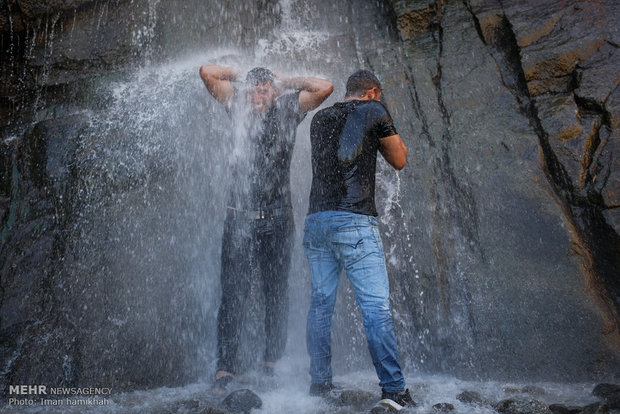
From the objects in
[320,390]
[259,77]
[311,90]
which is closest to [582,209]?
[311,90]

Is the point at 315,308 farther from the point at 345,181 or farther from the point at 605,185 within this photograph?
the point at 605,185

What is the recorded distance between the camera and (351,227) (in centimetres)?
278

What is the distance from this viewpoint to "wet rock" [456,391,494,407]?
9.31 feet

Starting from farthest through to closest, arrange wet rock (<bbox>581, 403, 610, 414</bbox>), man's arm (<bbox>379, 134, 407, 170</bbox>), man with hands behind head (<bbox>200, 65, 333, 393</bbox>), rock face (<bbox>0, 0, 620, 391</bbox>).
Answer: rock face (<bbox>0, 0, 620, 391</bbox>), man with hands behind head (<bbox>200, 65, 333, 393</bbox>), man's arm (<bbox>379, 134, 407, 170</bbox>), wet rock (<bbox>581, 403, 610, 414</bbox>)

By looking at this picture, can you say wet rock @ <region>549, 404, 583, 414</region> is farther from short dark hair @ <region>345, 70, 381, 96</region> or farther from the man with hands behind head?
short dark hair @ <region>345, 70, 381, 96</region>

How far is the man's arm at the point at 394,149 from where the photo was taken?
289 cm

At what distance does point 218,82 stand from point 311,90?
826 millimetres

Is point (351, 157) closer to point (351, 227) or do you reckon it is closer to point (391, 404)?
point (351, 227)

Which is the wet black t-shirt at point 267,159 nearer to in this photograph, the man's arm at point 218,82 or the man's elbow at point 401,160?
the man's arm at point 218,82

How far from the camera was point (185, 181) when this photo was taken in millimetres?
4941

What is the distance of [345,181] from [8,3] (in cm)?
590

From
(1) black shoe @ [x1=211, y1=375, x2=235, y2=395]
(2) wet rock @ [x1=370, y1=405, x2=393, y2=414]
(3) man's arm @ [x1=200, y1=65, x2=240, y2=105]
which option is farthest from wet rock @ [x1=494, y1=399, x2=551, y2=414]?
(3) man's arm @ [x1=200, y1=65, x2=240, y2=105]

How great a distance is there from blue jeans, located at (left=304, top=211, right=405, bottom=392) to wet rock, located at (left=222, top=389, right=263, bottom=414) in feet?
1.39

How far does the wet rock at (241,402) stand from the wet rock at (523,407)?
5.16 ft
